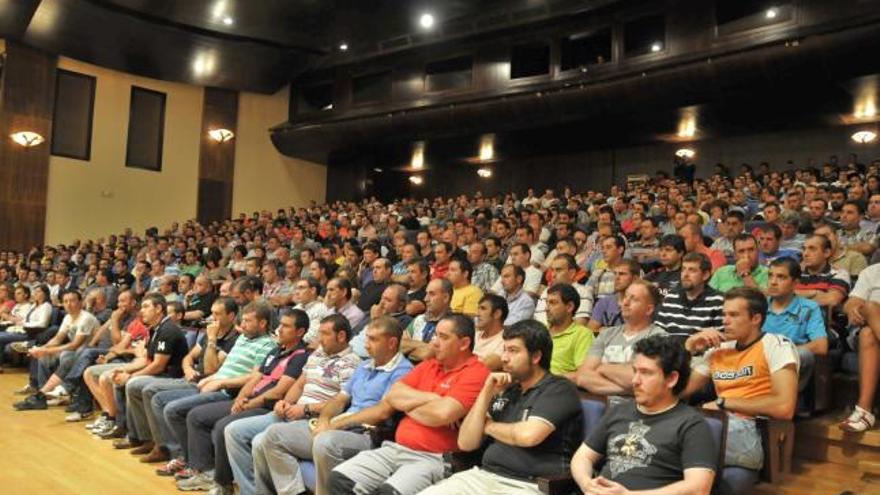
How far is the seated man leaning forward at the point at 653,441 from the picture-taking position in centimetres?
196

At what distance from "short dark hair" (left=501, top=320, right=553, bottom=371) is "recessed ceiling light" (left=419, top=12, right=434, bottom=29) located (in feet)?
29.1

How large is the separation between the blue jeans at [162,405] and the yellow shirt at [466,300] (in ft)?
5.25

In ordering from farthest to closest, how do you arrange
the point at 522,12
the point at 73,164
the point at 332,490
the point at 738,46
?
the point at 73,164
the point at 522,12
the point at 738,46
the point at 332,490

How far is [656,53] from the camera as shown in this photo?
927 cm

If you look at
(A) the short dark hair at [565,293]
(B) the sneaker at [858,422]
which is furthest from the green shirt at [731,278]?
(B) the sneaker at [858,422]

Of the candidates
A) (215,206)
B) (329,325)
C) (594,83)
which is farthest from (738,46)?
(215,206)

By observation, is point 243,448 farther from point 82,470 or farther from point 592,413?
point 592,413

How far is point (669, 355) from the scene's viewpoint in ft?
6.84

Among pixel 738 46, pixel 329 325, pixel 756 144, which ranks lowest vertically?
pixel 329 325

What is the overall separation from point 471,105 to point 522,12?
4.97 feet

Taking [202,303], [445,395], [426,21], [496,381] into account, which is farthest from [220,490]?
[426,21]

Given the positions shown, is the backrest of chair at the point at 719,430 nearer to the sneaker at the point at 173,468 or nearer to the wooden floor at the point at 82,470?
the wooden floor at the point at 82,470

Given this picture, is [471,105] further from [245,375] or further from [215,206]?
[245,375]

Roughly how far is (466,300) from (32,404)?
10.2ft
